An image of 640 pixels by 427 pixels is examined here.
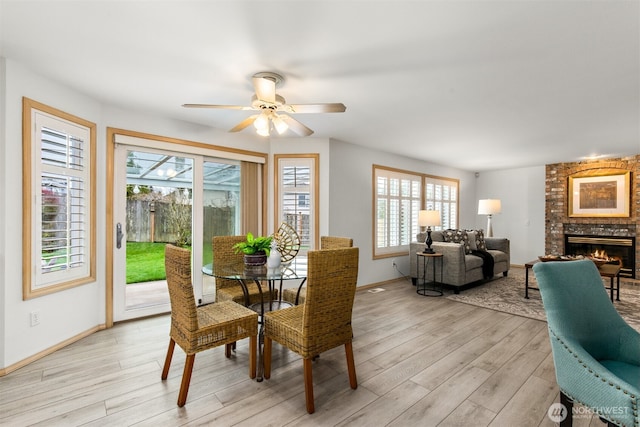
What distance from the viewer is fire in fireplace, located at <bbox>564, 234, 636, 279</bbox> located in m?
5.77

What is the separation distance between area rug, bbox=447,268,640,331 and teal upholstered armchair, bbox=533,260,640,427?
2256 millimetres

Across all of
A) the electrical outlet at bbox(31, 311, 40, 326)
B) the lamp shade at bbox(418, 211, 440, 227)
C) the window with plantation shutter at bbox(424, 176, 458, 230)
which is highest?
the window with plantation shutter at bbox(424, 176, 458, 230)

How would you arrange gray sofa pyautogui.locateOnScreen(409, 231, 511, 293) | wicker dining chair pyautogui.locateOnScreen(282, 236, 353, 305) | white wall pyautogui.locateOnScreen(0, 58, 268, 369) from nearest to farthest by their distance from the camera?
1. white wall pyautogui.locateOnScreen(0, 58, 268, 369)
2. wicker dining chair pyautogui.locateOnScreen(282, 236, 353, 305)
3. gray sofa pyautogui.locateOnScreen(409, 231, 511, 293)

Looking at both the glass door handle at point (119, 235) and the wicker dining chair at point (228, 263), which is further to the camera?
the glass door handle at point (119, 235)

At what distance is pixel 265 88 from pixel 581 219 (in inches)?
284

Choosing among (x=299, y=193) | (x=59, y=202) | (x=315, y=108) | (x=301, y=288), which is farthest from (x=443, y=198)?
(x=59, y=202)

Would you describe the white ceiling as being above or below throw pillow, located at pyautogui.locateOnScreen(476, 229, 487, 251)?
above

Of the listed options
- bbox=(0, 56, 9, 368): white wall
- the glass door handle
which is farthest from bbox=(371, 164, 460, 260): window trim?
bbox=(0, 56, 9, 368): white wall

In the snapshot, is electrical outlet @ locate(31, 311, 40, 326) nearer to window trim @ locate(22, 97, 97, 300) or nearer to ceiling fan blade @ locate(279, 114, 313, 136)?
window trim @ locate(22, 97, 97, 300)

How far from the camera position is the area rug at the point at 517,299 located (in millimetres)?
3852

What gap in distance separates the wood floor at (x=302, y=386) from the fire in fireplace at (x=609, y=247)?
436cm

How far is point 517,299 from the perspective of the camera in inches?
176

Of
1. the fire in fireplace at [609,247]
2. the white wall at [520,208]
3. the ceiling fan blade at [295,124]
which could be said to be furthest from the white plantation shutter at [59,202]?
the white wall at [520,208]

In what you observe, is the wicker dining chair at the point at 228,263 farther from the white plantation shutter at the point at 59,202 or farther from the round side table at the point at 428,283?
the round side table at the point at 428,283
